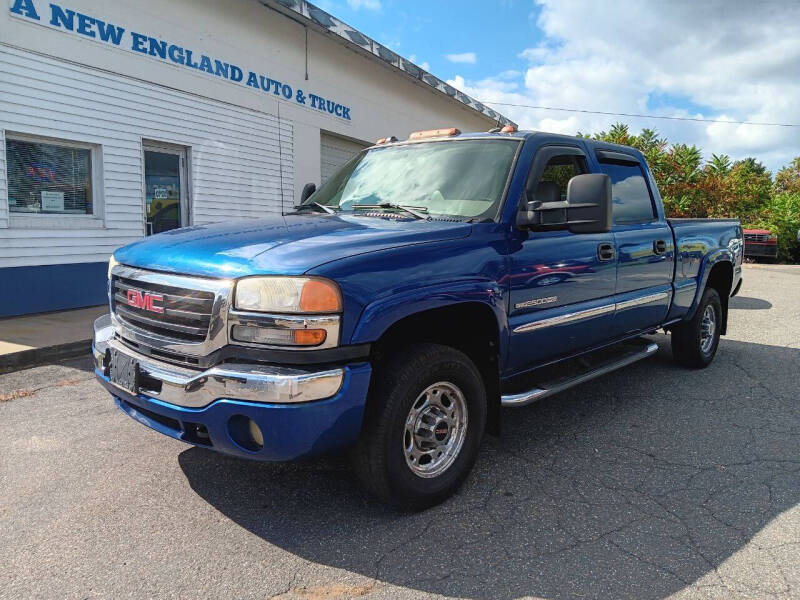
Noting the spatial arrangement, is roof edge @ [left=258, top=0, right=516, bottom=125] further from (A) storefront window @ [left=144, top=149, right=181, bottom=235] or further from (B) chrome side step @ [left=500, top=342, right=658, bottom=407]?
(B) chrome side step @ [left=500, top=342, right=658, bottom=407]

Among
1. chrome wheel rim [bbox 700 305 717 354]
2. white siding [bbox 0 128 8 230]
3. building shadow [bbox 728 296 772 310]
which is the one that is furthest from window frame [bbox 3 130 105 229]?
building shadow [bbox 728 296 772 310]

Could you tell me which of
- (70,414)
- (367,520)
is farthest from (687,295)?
(70,414)

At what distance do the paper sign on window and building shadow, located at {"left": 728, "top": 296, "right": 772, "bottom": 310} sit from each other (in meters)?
10.6

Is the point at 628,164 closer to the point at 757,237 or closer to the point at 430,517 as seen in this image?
the point at 430,517

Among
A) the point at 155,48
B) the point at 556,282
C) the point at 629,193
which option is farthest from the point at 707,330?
the point at 155,48

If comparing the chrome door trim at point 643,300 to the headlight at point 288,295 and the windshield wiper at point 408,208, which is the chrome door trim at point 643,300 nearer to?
the windshield wiper at point 408,208

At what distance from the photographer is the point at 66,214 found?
27.5 ft

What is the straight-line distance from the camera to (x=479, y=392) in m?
3.16

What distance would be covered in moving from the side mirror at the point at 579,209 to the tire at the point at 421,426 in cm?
93

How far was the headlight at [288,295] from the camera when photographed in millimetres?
2488

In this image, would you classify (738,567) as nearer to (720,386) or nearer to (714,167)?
(720,386)

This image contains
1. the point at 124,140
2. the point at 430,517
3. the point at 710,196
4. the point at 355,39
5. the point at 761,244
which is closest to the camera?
the point at 430,517

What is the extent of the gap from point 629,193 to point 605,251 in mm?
1012

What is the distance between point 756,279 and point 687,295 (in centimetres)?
1223
